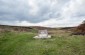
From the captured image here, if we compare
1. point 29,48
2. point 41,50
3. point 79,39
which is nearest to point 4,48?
point 29,48

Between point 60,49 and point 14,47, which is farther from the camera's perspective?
point 14,47

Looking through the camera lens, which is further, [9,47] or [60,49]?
[9,47]

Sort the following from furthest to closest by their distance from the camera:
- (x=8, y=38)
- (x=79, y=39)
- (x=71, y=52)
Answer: (x=8, y=38)
(x=79, y=39)
(x=71, y=52)

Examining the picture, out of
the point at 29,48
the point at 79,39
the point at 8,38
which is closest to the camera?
the point at 29,48

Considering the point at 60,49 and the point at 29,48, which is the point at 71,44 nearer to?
the point at 60,49

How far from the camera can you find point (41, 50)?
27828 millimetres

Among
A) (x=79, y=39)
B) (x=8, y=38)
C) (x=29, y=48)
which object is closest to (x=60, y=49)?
(x=29, y=48)

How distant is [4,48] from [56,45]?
24.1ft

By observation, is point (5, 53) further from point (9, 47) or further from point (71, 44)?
point (71, 44)

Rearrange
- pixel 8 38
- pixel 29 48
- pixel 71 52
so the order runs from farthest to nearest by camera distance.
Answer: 1. pixel 8 38
2. pixel 29 48
3. pixel 71 52

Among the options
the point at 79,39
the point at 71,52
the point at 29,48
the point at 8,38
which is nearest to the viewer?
the point at 71,52

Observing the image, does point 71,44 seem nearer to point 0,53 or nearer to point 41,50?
point 41,50

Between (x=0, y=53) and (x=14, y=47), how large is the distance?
258 cm

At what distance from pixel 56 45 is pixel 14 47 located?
233 inches
